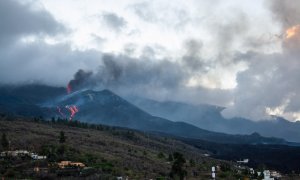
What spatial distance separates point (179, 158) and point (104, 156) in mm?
44425

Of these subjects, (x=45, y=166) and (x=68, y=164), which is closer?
(x=45, y=166)

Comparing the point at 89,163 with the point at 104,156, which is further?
the point at 104,156

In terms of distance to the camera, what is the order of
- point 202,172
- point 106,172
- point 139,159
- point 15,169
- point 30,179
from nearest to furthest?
point 30,179 < point 15,169 < point 106,172 < point 202,172 < point 139,159

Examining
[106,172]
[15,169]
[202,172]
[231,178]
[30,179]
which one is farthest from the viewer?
[202,172]

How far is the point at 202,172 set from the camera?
16975 centimetres

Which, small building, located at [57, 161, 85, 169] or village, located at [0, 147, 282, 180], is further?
small building, located at [57, 161, 85, 169]

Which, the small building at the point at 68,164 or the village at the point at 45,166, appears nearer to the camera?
the village at the point at 45,166

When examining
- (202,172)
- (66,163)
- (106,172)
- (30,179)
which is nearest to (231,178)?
(202,172)

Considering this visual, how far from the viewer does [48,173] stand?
429 ft

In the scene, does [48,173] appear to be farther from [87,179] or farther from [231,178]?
[231,178]

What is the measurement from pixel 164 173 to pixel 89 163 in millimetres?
23622

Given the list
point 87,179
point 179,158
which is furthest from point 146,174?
point 87,179

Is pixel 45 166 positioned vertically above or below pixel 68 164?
below

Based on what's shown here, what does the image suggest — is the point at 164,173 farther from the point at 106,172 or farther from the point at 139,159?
the point at 139,159
